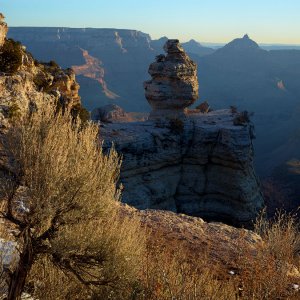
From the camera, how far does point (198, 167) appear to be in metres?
34.2

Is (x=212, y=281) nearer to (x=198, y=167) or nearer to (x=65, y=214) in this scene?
(x=65, y=214)

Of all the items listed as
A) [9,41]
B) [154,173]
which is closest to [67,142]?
[9,41]

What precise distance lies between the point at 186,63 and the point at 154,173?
11.9m

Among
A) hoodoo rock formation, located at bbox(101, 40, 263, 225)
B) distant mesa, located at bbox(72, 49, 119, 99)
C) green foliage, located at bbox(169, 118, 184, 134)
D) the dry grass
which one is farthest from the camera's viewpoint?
distant mesa, located at bbox(72, 49, 119, 99)

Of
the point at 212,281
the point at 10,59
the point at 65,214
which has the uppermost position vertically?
the point at 10,59

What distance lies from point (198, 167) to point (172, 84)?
8149 millimetres

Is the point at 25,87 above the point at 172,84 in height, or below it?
above

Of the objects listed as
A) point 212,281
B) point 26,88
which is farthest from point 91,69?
point 212,281

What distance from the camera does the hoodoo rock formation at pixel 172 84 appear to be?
36.5 meters

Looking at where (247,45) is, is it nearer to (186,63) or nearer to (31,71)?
(186,63)

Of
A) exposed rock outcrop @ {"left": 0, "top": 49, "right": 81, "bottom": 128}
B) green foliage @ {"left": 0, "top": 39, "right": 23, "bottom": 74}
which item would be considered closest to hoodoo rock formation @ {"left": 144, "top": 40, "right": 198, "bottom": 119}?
exposed rock outcrop @ {"left": 0, "top": 49, "right": 81, "bottom": 128}

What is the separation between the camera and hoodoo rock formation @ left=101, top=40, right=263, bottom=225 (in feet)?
101

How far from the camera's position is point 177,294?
5715mm

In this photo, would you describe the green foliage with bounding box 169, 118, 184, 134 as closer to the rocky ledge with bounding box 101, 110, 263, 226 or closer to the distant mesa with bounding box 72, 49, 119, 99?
the rocky ledge with bounding box 101, 110, 263, 226
